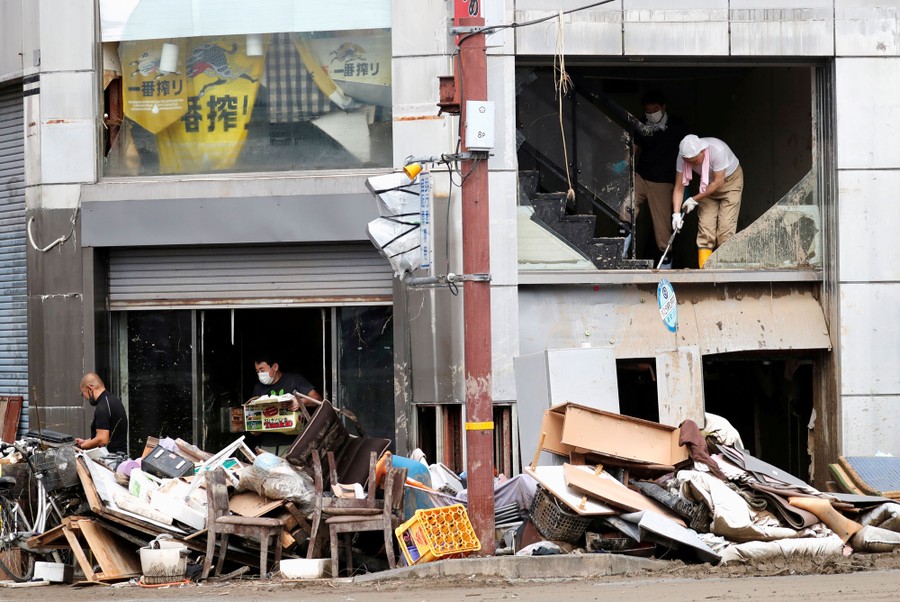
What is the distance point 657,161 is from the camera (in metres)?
16.1

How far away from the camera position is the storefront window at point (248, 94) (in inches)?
578

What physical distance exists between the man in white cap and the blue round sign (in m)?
1.31

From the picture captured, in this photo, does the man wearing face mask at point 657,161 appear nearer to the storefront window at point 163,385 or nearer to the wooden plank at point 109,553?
the storefront window at point 163,385

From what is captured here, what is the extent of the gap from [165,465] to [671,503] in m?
5.13

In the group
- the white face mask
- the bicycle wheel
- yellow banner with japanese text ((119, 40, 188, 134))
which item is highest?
yellow banner with japanese text ((119, 40, 188, 134))

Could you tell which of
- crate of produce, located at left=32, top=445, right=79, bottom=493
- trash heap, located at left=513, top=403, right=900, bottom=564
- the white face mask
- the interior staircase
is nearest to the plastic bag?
crate of produce, located at left=32, top=445, right=79, bottom=493

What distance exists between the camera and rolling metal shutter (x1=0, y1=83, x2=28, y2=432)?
50.4ft

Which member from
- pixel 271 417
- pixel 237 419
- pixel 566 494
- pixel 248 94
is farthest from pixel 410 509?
pixel 248 94

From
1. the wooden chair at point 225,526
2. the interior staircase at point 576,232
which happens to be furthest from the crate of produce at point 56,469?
the interior staircase at point 576,232

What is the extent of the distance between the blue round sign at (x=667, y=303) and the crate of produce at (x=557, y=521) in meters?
3.74

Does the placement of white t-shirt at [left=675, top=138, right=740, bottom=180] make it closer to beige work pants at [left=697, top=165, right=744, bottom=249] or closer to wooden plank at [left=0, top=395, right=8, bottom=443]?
beige work pants at [left=697, top=165, right=744, bottom=249]

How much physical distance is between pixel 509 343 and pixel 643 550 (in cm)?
393

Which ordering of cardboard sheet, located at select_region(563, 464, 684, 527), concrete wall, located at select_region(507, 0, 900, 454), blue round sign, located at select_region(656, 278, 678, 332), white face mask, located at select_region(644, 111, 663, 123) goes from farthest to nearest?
white face mask, located at select_region(644, 111, 663, 123), concrete wall, located at select_region(507, 0, 900, 454), blue round sign, located at select_region(656, 278, 678, 332), cardboard sheet, located at select_region(563, 464, 684, 527)

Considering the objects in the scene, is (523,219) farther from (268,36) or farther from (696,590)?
(696,590)
